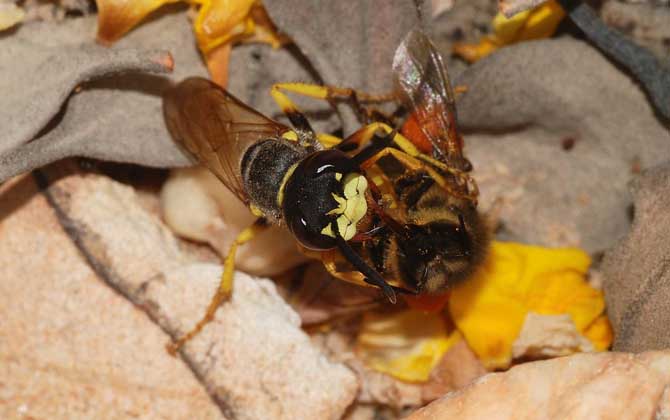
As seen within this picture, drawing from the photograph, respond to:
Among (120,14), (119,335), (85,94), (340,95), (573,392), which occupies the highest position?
(120,14)

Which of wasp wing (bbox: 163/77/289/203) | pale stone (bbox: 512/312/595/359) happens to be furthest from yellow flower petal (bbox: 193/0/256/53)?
pale stone (bbox: 512/312/595/359)

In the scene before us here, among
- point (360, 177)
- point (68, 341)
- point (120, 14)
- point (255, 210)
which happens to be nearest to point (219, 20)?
point (120, 14)

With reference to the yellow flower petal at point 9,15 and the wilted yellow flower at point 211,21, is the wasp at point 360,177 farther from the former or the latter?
the yellow flower petal at point 9,15

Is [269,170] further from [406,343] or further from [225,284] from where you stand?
[406,343]

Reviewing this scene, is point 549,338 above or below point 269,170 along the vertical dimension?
below

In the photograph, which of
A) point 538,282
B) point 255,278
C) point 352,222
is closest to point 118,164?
point 255,278

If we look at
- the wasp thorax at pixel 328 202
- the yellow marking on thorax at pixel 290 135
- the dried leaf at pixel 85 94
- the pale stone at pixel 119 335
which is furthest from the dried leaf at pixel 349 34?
the pale stone at pixel 119 335

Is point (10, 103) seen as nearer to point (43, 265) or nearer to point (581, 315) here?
point (43, 265)
